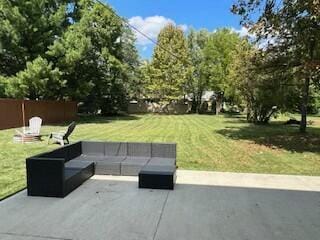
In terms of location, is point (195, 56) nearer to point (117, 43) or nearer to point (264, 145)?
point (117, 43)

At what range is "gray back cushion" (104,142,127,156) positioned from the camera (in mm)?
7164

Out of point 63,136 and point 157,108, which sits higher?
point 157,108

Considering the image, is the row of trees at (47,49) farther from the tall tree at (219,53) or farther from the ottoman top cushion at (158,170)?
the ottoman top cushion at (158,170)

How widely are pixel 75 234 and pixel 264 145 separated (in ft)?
29.8

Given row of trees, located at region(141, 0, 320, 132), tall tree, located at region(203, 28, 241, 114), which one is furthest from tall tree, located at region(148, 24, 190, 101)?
tall tree, located at region(203, 28, 241, 114)

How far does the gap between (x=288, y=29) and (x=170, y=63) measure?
26.6 metres

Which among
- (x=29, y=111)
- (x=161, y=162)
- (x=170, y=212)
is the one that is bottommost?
(x=170, y=212)

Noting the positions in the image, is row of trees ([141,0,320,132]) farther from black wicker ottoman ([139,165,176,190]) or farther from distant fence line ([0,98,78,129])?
distant fence line ([0,98,78,129])

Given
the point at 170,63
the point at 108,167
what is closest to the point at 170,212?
the point at 108,167

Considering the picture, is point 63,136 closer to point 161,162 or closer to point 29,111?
point 161,162

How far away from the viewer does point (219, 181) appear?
6289 millimetres

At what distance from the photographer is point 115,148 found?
283 inches

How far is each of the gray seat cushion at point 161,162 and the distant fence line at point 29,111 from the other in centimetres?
1242

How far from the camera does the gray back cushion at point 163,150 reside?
7062 mm
